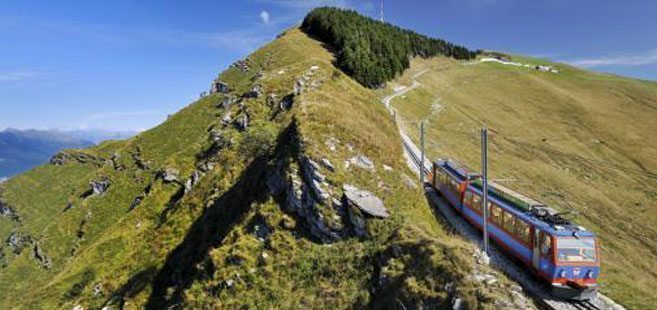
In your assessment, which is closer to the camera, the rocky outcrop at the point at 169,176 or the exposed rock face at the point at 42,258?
the rocky outcrop at the point at 169,176

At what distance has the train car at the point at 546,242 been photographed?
20906mm

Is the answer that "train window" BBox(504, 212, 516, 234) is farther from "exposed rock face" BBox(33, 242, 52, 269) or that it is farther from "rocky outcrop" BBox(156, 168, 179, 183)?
"exposed rock face" BBox(33, 242, 52, 269)

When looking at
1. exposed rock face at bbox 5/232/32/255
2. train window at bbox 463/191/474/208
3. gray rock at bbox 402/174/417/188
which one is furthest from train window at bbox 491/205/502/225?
exposed rock face at bbox 5/232/32/255

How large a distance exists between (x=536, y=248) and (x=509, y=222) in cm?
→ 344

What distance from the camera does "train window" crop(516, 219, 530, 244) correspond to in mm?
23906

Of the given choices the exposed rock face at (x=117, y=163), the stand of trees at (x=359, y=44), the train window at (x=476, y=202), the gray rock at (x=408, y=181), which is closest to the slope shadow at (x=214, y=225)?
the gray rock at (x=408, y=181)

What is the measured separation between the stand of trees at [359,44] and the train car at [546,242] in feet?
196

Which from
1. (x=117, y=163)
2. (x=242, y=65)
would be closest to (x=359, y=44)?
(x=242, y=65)

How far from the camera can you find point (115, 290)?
126ft

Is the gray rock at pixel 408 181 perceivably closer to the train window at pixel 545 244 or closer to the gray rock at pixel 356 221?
the gray rock at pixel 356 221

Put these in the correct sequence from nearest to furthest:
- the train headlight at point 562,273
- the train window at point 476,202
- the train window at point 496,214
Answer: the train headlight at point 562,273
the train window at point 496,214
the train window at point 476,202

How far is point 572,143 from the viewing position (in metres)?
79.0

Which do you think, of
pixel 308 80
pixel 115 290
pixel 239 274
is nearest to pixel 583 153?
pixel 308 80

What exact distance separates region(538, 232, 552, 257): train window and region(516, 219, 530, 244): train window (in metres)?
1.35
